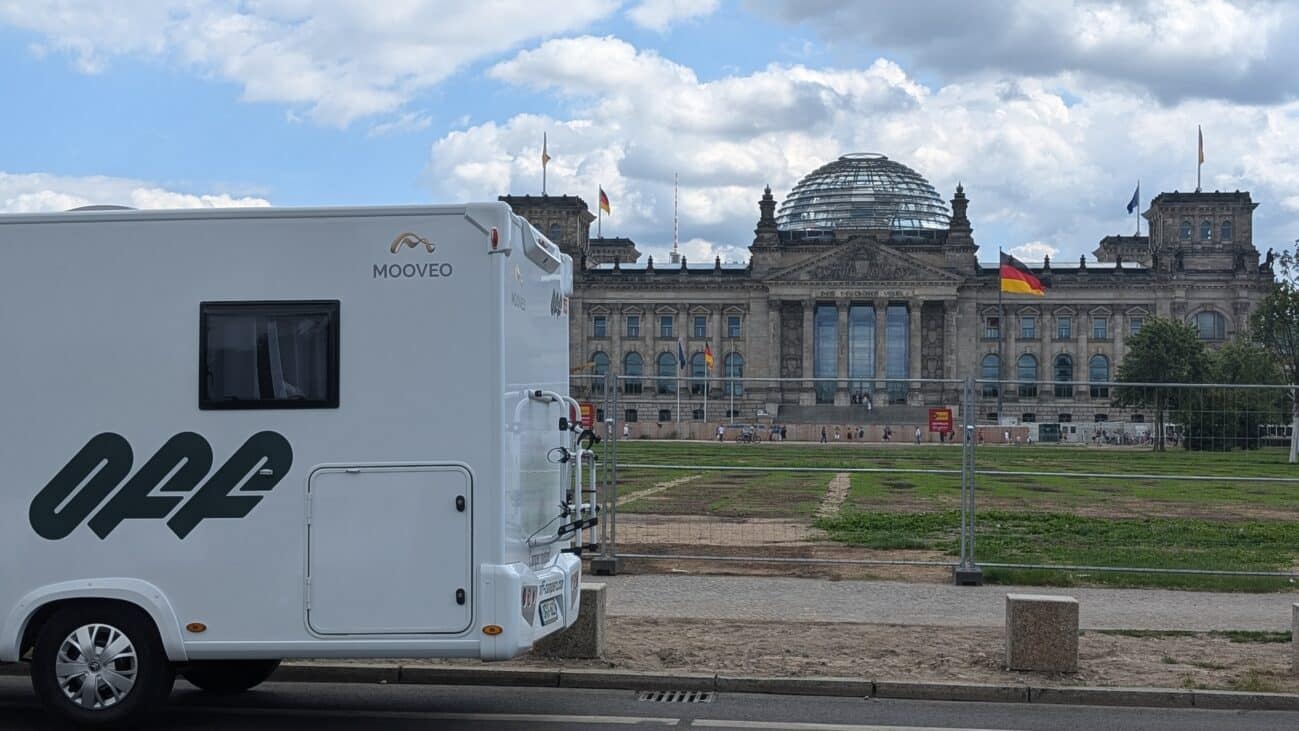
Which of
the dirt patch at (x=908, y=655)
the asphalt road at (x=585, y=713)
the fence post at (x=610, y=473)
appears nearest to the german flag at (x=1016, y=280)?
the fence post at (x=610, y=473)

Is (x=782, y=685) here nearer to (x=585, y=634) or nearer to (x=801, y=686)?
(x=801, y=686)

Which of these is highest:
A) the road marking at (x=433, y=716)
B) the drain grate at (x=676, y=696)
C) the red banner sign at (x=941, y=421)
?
the red banner sign at (x=941, y=421)

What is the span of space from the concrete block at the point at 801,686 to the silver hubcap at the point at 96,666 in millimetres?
4605

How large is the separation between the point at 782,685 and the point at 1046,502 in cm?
1328

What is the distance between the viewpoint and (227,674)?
1085 cm

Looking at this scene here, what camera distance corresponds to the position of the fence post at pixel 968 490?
56.1ft

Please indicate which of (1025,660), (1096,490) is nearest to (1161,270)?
(1096,490)

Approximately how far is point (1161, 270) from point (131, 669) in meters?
125

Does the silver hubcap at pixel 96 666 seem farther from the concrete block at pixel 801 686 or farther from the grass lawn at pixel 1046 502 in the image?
the grass lawn at pixel 1046 502

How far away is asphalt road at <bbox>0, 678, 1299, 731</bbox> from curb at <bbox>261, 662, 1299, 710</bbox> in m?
0.12

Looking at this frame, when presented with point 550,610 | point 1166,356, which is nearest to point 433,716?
point 550,610

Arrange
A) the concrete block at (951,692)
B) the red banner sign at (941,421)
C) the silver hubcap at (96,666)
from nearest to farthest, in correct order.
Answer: the silver hubcap at (96,666), the concrete block at (951,692), the red banner sign at (941,421)

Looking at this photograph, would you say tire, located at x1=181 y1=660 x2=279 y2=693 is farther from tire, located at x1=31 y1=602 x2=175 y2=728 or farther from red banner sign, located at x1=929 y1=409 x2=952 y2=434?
red banner sign, located at x1=929 y1=409 x2=952 y2=434

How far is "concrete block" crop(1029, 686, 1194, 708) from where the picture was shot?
35.7ft
